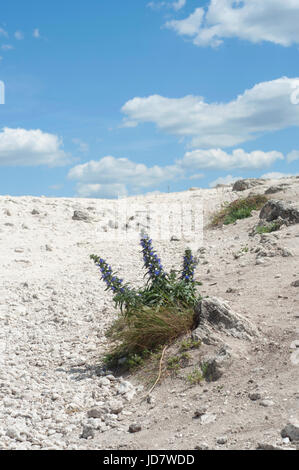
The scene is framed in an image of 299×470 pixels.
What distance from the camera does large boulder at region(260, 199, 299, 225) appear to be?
12148 millimetres

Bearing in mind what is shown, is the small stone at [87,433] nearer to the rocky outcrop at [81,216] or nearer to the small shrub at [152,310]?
the small shrub at [152,310]

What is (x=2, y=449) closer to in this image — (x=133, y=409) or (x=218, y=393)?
(x=133, y=409)

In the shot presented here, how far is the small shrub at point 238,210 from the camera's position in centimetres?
1505

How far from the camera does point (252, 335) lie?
6012mm

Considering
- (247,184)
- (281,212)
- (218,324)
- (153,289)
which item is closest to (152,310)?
(153,289)

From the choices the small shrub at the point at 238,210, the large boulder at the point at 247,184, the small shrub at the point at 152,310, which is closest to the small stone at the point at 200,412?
the small shrub at the point at 152,310

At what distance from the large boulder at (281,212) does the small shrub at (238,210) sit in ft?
5.13

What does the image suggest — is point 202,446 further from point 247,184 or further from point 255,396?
point 247,184

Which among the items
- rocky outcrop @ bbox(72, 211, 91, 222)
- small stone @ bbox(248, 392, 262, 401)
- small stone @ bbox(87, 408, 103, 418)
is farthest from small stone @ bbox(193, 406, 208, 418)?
rocky outcrop @ bbox(72, 211, 91, 222)

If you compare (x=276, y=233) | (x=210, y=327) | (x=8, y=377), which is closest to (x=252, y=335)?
(x=210, y=327)

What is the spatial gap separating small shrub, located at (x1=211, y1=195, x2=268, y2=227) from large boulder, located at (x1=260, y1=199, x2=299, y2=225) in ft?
5.13

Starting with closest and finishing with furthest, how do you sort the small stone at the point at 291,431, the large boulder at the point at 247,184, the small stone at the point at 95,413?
the small stone at the point at 291,431 < the small stone at the point at 95,413 < the large boulder at the point at 247,184

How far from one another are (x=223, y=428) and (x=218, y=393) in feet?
2.44

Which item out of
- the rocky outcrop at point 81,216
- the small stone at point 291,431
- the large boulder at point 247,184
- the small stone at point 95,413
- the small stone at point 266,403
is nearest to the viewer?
the small stone at point 291,431
